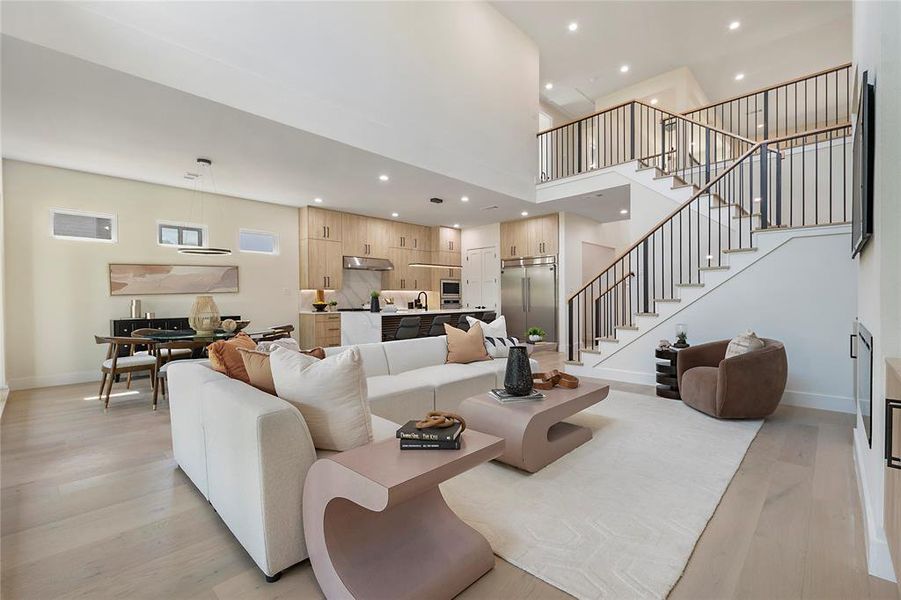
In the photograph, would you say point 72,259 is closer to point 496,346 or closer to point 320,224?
point 320,224

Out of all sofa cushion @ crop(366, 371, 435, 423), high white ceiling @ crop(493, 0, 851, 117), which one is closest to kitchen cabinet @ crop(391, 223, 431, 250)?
high white ceiling @ crop(493, 0, 851, 117)

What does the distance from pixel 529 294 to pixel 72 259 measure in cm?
749

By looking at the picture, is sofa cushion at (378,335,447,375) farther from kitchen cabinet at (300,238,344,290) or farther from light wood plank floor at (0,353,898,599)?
kitchen cabinet at (300,238,344,290)

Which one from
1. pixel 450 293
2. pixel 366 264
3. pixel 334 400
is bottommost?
pixel 334 400

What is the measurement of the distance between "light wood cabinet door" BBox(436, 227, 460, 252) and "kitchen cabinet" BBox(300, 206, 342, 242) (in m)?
2.58

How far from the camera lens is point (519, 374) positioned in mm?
2721

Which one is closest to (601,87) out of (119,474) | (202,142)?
(202,142)

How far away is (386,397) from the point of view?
291cm

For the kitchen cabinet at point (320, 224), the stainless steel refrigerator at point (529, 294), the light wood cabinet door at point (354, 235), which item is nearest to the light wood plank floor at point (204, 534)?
the kitchen cabinet at point (320, 224)

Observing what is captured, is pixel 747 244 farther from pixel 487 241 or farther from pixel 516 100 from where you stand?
pixel 487 241

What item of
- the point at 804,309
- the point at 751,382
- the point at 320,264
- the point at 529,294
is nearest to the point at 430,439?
the point at 751,382

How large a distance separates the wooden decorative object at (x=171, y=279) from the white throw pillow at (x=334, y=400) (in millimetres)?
5534

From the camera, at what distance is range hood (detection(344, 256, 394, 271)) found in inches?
309

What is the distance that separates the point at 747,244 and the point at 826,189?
1451mm
